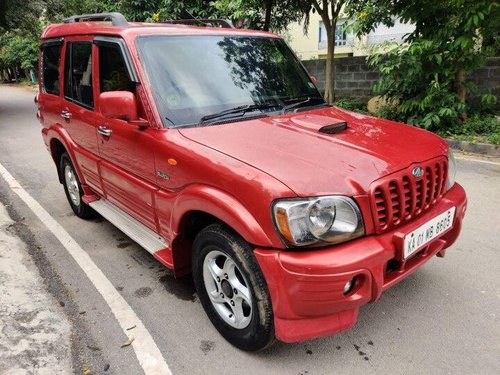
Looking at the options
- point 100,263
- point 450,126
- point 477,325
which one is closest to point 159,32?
point 100,263

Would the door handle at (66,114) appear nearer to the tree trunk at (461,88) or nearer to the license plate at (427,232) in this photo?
the license plate at (427,232)

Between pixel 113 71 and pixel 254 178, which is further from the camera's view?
pixel 113 71

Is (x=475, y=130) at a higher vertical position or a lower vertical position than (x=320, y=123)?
lower

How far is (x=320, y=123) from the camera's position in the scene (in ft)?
9.52

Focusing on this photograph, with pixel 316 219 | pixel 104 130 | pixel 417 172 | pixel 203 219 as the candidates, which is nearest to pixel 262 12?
pixel 104 130

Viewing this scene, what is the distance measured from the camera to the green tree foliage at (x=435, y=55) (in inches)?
273

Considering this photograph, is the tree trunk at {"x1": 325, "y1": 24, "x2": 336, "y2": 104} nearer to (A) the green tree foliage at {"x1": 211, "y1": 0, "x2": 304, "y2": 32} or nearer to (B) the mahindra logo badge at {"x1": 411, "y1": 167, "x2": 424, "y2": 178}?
(A) the green tree foliage at {"x1": 211, "y1": 0, "x2": 304, "y2": 32}

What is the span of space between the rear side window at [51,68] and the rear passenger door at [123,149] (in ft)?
3.87

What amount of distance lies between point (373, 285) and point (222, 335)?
1.06 m

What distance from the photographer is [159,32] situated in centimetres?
318

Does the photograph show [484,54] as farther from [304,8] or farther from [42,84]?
[42,84]

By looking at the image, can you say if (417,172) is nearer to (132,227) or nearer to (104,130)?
(132,227)

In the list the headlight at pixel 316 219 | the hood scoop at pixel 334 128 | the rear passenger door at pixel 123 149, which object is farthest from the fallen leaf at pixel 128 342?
the hood scoop at pixel 334 128

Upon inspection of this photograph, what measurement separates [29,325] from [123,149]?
1.37 m
